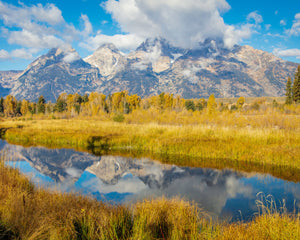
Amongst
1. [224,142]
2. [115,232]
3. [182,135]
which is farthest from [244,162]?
[115,232]

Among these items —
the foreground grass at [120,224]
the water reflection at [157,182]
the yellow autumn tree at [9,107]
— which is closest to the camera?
the foreground grass at [120,224]

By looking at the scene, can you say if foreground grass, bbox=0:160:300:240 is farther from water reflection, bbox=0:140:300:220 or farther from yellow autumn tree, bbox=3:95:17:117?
yellow autumn tree, bbox=3:95:17:117

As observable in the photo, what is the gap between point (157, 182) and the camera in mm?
8664

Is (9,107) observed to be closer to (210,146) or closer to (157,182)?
(210,146)

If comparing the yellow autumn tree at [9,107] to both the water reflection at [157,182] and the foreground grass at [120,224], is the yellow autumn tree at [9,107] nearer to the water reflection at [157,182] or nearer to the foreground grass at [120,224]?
the water reflection at [157,182]

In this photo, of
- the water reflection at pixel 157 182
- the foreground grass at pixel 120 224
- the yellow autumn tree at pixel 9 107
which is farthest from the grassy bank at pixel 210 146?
the yellow autumn tree at pixel 9 107

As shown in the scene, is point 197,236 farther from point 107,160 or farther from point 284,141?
point 284,141

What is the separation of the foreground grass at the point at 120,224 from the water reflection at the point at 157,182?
1614 millimetres

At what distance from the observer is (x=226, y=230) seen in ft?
12.5

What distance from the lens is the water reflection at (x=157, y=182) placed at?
668 cm

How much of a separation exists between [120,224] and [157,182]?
15.5 feet

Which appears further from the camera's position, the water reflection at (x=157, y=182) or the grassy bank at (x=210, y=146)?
the grassy bank at (x=210, y=146)

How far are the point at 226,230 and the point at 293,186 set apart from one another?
550cm

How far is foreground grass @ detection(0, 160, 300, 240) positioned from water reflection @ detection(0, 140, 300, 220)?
5.29 ft
